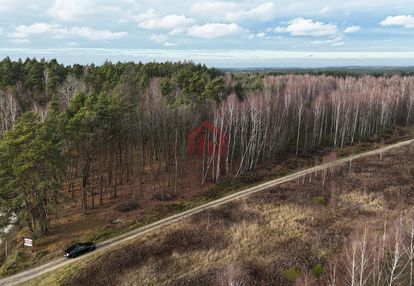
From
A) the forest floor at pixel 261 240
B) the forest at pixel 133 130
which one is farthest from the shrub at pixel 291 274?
the forest at pixel 133 130

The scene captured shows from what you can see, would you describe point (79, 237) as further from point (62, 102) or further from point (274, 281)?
point (62, 102)

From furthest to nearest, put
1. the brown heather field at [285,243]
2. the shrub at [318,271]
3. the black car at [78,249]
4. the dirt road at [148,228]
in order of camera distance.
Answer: the black car at [78,249], the dirt road at [148,228], the shrub at [318,271], the brown heather field at [285,243]

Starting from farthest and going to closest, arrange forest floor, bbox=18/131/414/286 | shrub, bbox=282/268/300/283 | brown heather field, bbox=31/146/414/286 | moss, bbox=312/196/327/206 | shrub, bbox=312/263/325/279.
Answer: moss, bbox=312/196/327/206, forest floor, bbox=18/131/414/286, shrub, bbox=312/263/325/279, shrub, bbox=282/268/300/283, brown heather field, bbox=31/146/414/286

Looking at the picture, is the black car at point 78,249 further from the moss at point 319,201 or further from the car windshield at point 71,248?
the moss at point 319,201

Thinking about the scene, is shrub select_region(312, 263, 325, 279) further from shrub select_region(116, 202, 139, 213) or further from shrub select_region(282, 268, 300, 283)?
shrub select_region(116, 202, 139, 213)

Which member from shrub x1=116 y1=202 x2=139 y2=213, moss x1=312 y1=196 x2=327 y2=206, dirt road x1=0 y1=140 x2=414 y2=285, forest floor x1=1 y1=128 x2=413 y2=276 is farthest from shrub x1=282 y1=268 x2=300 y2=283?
shrub x1=116 y1=202 x2=139 y2=213

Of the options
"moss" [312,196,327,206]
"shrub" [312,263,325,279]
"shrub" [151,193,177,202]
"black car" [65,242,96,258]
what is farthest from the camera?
"shrub" [151,193,177,202]
